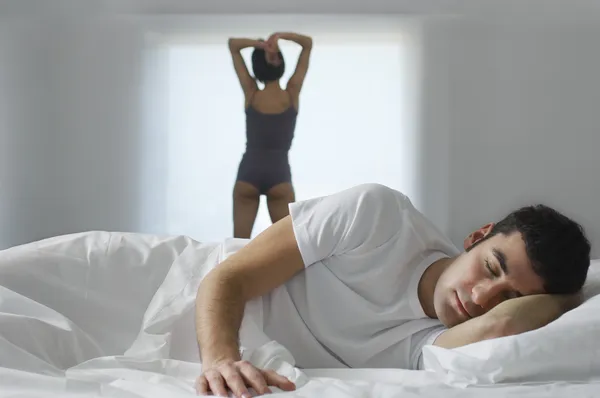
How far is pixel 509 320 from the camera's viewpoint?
130cm

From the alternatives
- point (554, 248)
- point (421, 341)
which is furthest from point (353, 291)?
point (554, 248)

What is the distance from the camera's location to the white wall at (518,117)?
3.01m

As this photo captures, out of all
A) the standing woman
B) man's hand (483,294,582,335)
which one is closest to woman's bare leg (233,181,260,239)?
the standing woman

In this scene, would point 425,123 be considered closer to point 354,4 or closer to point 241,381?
point 354,4

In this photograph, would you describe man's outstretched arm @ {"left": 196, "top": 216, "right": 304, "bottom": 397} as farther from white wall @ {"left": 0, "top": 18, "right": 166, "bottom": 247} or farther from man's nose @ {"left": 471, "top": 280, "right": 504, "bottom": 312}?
white wall @ {"left": 0, "top": 18, "right": 166, "bottom": 247}

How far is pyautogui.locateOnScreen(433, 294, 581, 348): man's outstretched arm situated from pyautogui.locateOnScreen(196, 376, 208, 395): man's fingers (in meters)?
0.49

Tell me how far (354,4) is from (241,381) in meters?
2.29

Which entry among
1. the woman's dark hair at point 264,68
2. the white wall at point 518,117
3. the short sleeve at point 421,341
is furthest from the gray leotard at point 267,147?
the short sleeve at point 421,341

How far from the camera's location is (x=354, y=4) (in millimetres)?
3068

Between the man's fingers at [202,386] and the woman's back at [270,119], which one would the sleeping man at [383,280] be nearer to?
the man's fingers at [202,386]

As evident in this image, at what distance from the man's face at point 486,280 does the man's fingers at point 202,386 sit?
524mm

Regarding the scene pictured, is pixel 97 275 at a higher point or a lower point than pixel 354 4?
lower

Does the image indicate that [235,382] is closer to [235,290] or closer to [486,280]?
[235,290]

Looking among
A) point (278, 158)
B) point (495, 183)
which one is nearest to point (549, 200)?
point (495, 183)
